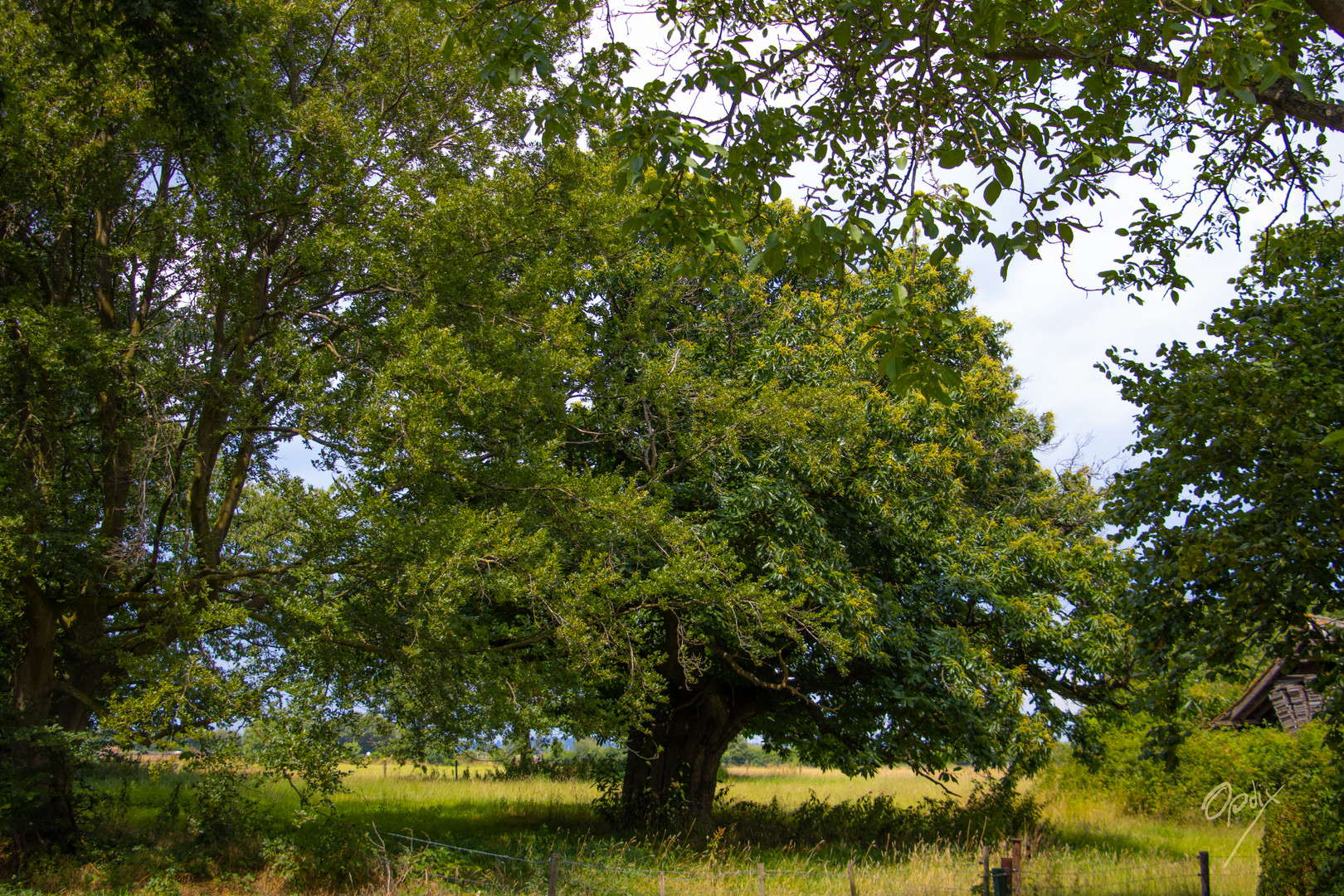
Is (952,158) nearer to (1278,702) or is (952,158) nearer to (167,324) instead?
(167,324)

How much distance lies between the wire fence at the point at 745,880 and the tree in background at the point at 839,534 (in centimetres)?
199

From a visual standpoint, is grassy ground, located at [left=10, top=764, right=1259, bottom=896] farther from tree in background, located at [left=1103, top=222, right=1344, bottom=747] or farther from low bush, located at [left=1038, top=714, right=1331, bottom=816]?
tree in background, located at [left=1103, top=222, right=1344, bottom=747]

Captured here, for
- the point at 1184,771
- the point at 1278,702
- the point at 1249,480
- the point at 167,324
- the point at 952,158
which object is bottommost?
the point at 1184,771

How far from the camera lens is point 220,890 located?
9.95m

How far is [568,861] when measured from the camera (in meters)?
10.1

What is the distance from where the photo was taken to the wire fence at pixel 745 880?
10133 mm

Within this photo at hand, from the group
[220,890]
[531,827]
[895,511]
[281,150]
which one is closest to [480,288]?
[281,150]

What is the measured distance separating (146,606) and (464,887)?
5418 millimetres

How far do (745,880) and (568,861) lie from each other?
2.50m

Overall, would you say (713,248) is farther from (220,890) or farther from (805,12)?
(220,890)

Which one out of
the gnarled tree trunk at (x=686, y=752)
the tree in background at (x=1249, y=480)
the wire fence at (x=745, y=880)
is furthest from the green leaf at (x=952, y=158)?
the gnarled tree trunk at (x=686, y=752)

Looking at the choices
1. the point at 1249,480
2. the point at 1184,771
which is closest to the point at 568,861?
the point at 1249,480

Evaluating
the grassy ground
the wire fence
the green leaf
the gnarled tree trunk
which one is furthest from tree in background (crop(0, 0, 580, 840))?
the gnarled tree trunk

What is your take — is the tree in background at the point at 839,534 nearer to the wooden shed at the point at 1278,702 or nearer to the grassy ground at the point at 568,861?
the grassy ground at the point at 568,861
